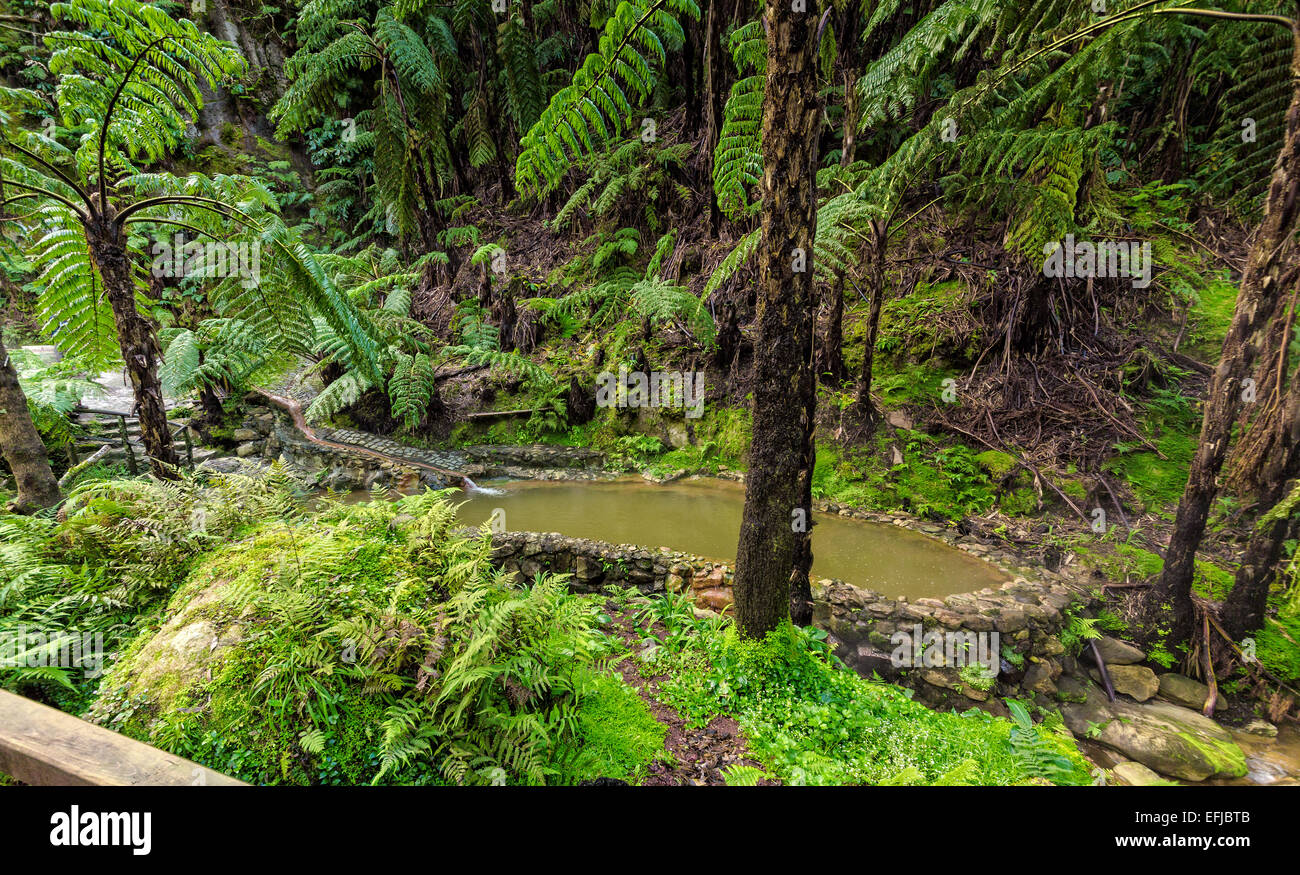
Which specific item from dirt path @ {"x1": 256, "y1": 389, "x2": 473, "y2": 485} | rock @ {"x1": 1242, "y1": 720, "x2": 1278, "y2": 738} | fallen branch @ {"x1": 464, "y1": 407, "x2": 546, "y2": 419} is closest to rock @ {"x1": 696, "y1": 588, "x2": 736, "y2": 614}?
rock @ {"x1": 1242, "y1": 720, "x2": 1278, "y2": 738}

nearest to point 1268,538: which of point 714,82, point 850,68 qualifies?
point 850,68

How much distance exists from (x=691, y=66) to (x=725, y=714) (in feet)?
31.6

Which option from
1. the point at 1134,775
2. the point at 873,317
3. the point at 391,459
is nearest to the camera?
the point at 1134,775

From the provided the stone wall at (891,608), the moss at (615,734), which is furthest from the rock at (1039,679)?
the moss at (615,734)

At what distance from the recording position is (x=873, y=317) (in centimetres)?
548

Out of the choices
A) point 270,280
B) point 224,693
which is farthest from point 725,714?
point 270,280

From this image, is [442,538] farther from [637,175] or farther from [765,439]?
[637,175]

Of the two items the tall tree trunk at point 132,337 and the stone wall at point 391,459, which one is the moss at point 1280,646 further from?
the tall tree trunk at point 132,337

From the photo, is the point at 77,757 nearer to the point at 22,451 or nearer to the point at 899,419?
the point at 22,451

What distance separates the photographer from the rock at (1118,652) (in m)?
3.44

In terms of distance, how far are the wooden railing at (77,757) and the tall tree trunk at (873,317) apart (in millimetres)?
5869

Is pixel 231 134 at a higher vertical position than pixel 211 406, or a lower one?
higher

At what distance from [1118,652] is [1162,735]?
0.66 metres
